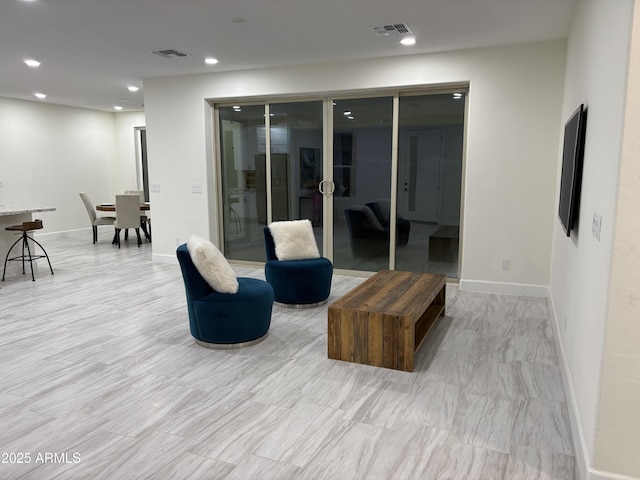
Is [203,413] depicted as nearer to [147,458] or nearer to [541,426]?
[147,458]

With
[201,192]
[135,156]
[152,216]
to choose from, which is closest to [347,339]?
[201,192]

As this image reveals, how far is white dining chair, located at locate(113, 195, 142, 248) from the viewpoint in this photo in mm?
8096

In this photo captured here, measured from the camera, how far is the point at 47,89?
7.68 m

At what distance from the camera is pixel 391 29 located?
442cm

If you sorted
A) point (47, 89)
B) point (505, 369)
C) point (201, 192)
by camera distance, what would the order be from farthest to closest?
point (47, 89) → point (201, 192) → point (505, 369)

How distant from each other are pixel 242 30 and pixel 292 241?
81.5 inches

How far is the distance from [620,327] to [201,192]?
571 centimetres

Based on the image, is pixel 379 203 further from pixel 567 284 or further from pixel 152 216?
pixel 152 216

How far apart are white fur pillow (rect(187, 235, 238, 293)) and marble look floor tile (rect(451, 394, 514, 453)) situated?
1.81m

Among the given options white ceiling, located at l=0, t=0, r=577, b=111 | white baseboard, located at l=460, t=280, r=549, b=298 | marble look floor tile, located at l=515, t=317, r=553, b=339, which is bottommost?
marble look floor tile, located at l=515, t=317, r=553, b=339

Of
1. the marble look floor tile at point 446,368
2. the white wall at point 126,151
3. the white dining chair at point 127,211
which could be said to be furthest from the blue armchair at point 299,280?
the white wall at point 126,151

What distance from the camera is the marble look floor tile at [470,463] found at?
2.12 meters

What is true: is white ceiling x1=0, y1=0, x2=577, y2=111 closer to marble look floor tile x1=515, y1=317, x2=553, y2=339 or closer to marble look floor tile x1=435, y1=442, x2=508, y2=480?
marble look floor tile x1=515, y1=317, x2=553, y2=339

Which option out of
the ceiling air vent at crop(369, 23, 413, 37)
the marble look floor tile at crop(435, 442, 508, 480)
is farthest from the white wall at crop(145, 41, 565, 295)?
the marble look floor tile at crop(435, 442, 508, 480)
